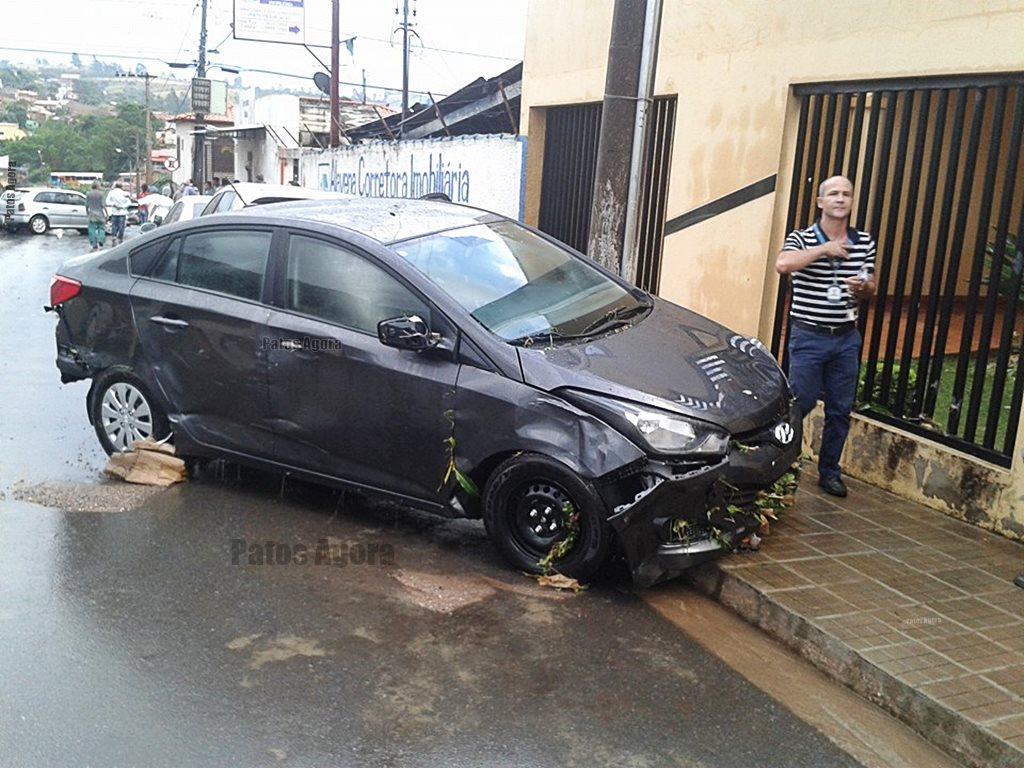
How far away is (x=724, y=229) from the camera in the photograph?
7.74m

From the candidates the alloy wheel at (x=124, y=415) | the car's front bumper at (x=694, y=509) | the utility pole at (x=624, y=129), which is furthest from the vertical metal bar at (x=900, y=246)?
the alloy wheel at (x=124, y=415)

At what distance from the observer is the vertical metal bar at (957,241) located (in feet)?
18.3

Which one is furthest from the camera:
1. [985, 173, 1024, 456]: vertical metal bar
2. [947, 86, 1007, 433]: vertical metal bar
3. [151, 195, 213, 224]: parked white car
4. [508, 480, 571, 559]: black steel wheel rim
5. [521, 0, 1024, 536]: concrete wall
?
[151, 195, 213, 224]: parked white car

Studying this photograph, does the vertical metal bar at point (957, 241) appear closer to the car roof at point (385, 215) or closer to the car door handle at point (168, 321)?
the car roof at point (385, 215)

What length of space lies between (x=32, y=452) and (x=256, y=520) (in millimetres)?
2113

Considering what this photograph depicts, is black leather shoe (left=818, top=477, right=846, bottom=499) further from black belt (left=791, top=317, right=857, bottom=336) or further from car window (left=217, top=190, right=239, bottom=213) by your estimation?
car window (left=217, top=190, right=239, bottom=213)

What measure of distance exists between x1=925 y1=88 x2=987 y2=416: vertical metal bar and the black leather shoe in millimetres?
708

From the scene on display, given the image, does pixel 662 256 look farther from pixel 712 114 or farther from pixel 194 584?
pixel 194 584

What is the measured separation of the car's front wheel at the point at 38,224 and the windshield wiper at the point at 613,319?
31.8 metres

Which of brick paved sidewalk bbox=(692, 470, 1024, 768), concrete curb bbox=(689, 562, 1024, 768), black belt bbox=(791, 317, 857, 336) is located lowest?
concrete curb bbox=(689, 562, 1024, 768)

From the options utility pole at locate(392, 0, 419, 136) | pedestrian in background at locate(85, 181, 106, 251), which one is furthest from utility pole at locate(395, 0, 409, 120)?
pedestrian in background at locate(85, 181, 106, 251)

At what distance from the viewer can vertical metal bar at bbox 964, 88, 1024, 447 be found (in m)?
5.37

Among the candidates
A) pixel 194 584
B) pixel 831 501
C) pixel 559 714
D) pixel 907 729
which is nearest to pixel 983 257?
pixel 831 501

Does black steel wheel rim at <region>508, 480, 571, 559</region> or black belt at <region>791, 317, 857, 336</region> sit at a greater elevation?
black belt at <region>791, 317, 857, 336</region>
